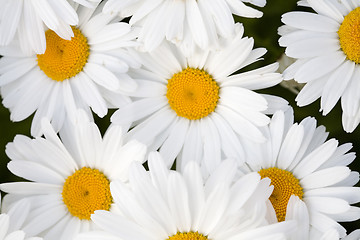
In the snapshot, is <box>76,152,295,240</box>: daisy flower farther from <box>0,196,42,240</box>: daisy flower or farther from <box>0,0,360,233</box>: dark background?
<box>0,0,360,233</box>: dark background

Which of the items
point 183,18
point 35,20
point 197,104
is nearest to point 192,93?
point 197,104

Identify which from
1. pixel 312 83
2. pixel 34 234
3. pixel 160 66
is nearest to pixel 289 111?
pixel 312 83

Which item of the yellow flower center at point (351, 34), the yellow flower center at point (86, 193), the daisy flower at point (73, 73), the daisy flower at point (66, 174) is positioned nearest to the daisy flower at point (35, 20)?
the daisy flower at point (73, 73)

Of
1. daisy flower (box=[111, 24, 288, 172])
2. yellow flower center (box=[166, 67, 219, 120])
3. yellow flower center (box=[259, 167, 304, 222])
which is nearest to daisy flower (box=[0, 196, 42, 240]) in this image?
daisy flower (box=[111, 24, 288, 172])

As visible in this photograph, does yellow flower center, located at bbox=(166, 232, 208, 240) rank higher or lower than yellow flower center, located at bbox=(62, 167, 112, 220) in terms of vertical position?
lower

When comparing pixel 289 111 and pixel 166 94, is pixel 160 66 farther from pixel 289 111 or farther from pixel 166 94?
pixel 289 111

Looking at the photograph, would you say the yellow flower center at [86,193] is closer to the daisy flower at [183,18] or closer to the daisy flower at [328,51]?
the daisy flower at [183,18]
